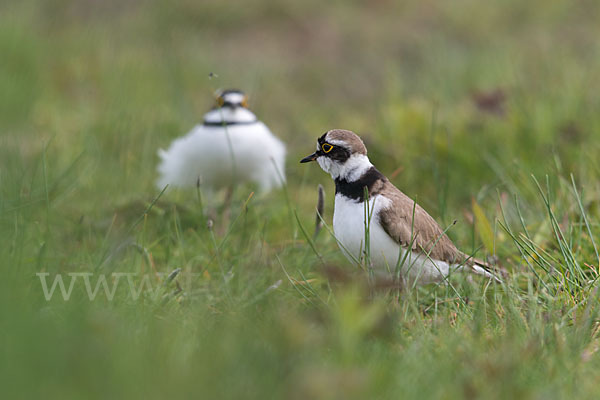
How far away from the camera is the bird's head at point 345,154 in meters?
2.93

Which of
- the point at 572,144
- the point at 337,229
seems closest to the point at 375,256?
the point at 337,229

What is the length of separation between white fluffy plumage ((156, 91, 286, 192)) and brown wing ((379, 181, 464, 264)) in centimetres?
141

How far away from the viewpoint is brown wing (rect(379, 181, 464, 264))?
2.81m

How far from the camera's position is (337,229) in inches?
113

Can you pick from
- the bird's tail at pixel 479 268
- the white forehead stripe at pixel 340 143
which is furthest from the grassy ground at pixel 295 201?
the white forehead stripe at pixel 340 143

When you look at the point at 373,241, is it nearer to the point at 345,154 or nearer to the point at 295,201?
the point at 345,154

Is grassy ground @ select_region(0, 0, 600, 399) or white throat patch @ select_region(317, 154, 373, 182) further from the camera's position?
white throat patch @ select_region(317, 154, 373, 182)

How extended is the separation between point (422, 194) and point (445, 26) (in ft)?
15.0

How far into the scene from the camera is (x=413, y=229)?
274 cm

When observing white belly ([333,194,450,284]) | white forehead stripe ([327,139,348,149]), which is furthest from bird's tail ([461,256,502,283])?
white forehead stripe ([327,139,348,149])

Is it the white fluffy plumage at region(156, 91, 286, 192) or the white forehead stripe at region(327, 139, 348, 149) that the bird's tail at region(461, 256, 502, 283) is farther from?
the white fluffy plumage at region(156, 91, 286, 192)

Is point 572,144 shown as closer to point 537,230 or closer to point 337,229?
point 537,230

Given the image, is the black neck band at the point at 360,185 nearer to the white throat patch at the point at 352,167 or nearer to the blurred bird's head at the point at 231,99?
the white throat patch at the point at 352,167

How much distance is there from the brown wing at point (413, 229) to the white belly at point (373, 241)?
0.10 ft
